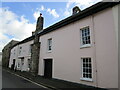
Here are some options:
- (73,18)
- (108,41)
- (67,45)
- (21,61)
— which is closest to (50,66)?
(67,45)

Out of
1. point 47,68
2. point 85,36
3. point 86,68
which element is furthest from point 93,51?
point 47,68

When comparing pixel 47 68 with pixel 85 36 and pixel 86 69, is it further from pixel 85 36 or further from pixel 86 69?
pixel 85 36

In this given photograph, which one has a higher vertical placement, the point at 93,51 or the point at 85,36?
the point at 85,36

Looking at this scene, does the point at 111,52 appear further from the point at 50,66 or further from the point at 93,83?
the point at 50,66

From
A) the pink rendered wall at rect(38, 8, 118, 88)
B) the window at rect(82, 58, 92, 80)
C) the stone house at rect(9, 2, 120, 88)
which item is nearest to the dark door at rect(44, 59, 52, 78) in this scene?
the stone house at rect(9, 2, 120, 88)

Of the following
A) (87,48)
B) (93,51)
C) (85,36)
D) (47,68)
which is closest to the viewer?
(93,51)

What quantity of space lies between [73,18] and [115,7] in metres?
3.94

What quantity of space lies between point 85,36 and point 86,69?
2.76 meters

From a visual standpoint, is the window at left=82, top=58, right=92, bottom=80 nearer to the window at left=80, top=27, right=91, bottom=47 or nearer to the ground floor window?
the ground floor window

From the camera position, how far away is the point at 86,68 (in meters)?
9.42

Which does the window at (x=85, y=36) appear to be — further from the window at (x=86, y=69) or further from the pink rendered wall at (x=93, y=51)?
the window at (x=86, y=69)

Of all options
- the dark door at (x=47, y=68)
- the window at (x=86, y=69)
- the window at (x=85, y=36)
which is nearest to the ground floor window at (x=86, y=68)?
the window at (x=86, y=69)

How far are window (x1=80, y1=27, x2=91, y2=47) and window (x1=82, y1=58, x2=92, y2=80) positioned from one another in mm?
1295

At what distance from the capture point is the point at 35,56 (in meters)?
16.1
